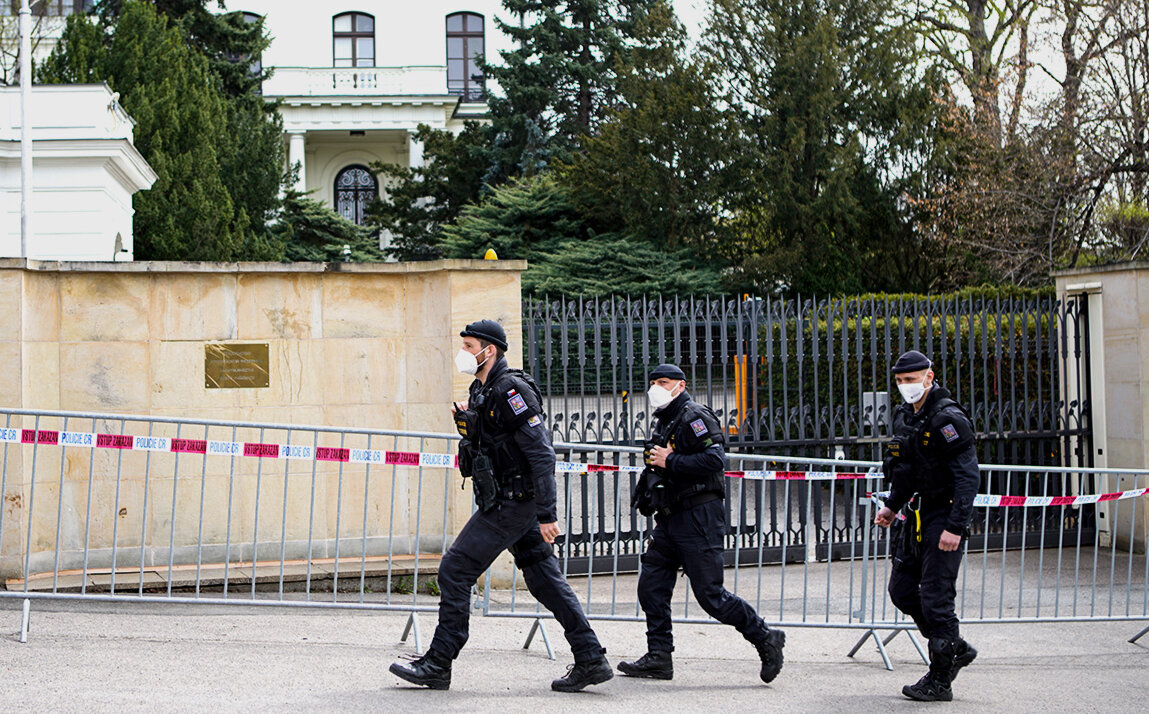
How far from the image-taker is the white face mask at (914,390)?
20.0 ft

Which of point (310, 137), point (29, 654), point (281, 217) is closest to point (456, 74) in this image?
point (310, 137)

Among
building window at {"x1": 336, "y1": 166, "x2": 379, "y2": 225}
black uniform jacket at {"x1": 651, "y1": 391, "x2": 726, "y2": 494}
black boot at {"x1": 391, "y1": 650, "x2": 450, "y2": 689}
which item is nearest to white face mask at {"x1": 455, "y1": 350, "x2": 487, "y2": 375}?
black uniform jacket at {"x1": 651, "y1": 391, "x2": 726, "y2": 494}

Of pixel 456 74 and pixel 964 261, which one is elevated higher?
pixel 456 74

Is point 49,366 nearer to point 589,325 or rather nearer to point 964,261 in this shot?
point 589,325

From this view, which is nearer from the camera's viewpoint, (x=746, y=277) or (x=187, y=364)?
(x=187, y=364)

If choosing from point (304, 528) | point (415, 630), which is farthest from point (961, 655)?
point (304, 528)

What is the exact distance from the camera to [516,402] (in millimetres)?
5688

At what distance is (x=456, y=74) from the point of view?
5284cm

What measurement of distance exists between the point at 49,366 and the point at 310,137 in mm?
43769

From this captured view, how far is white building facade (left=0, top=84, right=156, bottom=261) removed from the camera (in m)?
21.9

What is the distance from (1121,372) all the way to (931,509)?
18.2ft

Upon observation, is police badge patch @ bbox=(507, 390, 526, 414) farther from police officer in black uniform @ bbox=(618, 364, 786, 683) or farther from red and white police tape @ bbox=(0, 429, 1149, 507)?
red and white police tape @ bbox=(0, 429, 1149, 507)

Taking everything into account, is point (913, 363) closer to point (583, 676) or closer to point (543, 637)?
point (583, 676)

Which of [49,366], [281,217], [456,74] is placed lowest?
[49,366]
